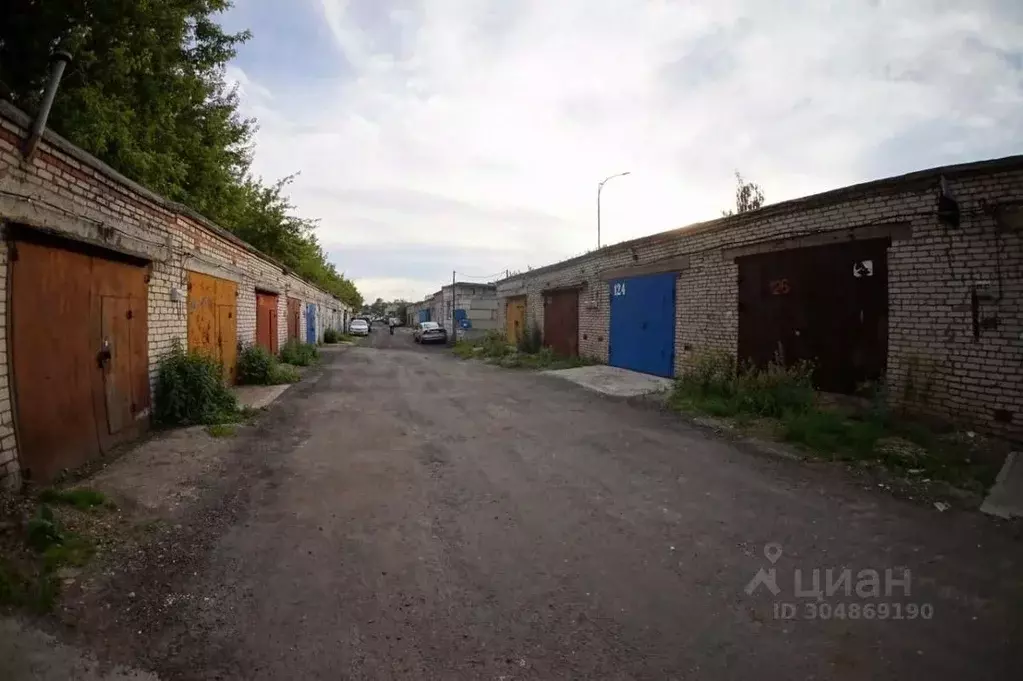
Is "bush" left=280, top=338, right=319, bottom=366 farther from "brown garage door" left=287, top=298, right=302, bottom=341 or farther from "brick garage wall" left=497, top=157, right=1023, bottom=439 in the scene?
"brick garage wall" left=497, top=157, right=1023, bottom=439

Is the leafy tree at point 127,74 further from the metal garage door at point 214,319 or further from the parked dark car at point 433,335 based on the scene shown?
the parked dark car at point 433,335

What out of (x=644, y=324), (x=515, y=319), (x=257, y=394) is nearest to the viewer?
(x=257, y=394)

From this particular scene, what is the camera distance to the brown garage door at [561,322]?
19.2 m

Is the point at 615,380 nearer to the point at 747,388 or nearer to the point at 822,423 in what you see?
the point at 747,388

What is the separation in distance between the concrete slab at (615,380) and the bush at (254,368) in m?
7.18

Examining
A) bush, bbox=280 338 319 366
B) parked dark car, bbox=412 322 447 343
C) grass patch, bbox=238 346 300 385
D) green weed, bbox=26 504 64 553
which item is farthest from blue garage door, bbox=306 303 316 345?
green weed, bbox=26 504 64 553

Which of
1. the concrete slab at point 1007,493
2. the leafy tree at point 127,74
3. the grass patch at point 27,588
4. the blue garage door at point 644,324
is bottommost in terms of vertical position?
the concrete slab at point 1007,493

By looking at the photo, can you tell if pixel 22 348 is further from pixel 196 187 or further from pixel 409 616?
pixel 196 187

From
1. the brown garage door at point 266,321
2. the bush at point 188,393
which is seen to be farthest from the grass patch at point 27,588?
the brown garage door at point 266,321

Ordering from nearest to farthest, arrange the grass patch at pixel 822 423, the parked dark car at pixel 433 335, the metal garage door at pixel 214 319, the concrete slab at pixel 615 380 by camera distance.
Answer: the grass patch at pixel 822 423 < the metal garage door at pixel 214 319 < the concrete slab at pixel 615 380 < the parked dark car at pixel 433 335

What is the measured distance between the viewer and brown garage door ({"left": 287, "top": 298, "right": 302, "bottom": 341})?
2011 centimetres

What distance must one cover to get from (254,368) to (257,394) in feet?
5.95

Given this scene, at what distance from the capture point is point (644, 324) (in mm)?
14719

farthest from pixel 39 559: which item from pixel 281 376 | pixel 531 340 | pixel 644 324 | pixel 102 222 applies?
pixel 531 340
